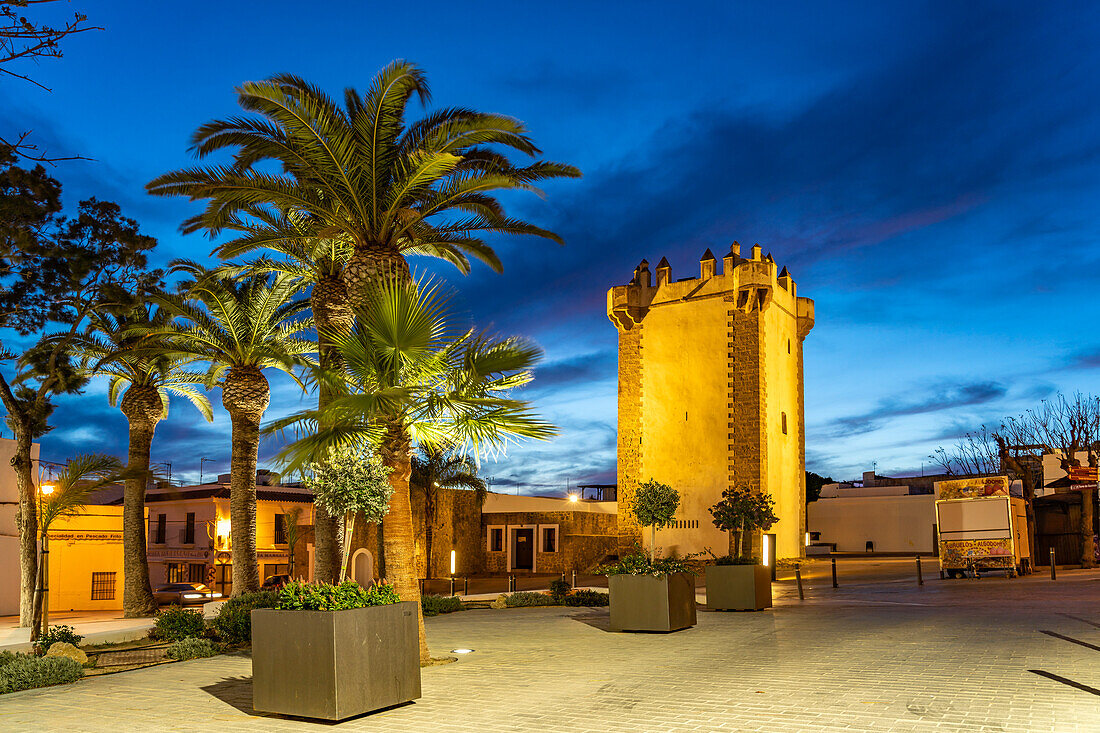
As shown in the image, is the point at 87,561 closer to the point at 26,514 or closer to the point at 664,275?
the point at 26,514

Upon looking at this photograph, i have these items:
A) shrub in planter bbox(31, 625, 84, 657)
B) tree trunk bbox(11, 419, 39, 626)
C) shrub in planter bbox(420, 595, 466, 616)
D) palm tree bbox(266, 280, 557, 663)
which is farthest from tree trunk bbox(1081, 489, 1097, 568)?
tree trunk bbox(11, 419, 39, 626)

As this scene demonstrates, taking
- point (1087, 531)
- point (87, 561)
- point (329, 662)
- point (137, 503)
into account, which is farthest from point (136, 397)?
point (1087, 531)

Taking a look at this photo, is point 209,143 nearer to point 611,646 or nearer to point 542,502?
point 611,646

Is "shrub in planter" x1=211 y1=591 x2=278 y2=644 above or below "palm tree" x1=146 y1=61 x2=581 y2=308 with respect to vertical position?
below

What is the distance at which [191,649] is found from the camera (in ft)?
43.8

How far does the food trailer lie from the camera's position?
90.2 ft

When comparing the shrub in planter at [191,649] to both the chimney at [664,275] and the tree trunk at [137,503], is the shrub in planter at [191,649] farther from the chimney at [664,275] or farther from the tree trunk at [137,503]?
the chimney at [664,275]

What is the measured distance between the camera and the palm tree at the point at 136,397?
22312 millimetres

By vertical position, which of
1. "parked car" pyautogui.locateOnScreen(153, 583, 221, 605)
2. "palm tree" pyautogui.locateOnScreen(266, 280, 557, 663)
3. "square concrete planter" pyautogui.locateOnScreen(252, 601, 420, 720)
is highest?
"palm tree" pyautogui.locateOnScreen(266, 280, 557, 663)

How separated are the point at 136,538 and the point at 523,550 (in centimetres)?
2511

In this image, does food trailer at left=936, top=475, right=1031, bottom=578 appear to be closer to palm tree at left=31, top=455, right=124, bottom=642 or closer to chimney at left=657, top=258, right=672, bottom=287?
chimney at left=657, top=258, right=672, bottom=287

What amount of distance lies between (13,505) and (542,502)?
90.1 feet

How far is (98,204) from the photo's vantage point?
19.7 meters

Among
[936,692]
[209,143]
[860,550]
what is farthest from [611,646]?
[860,550]
